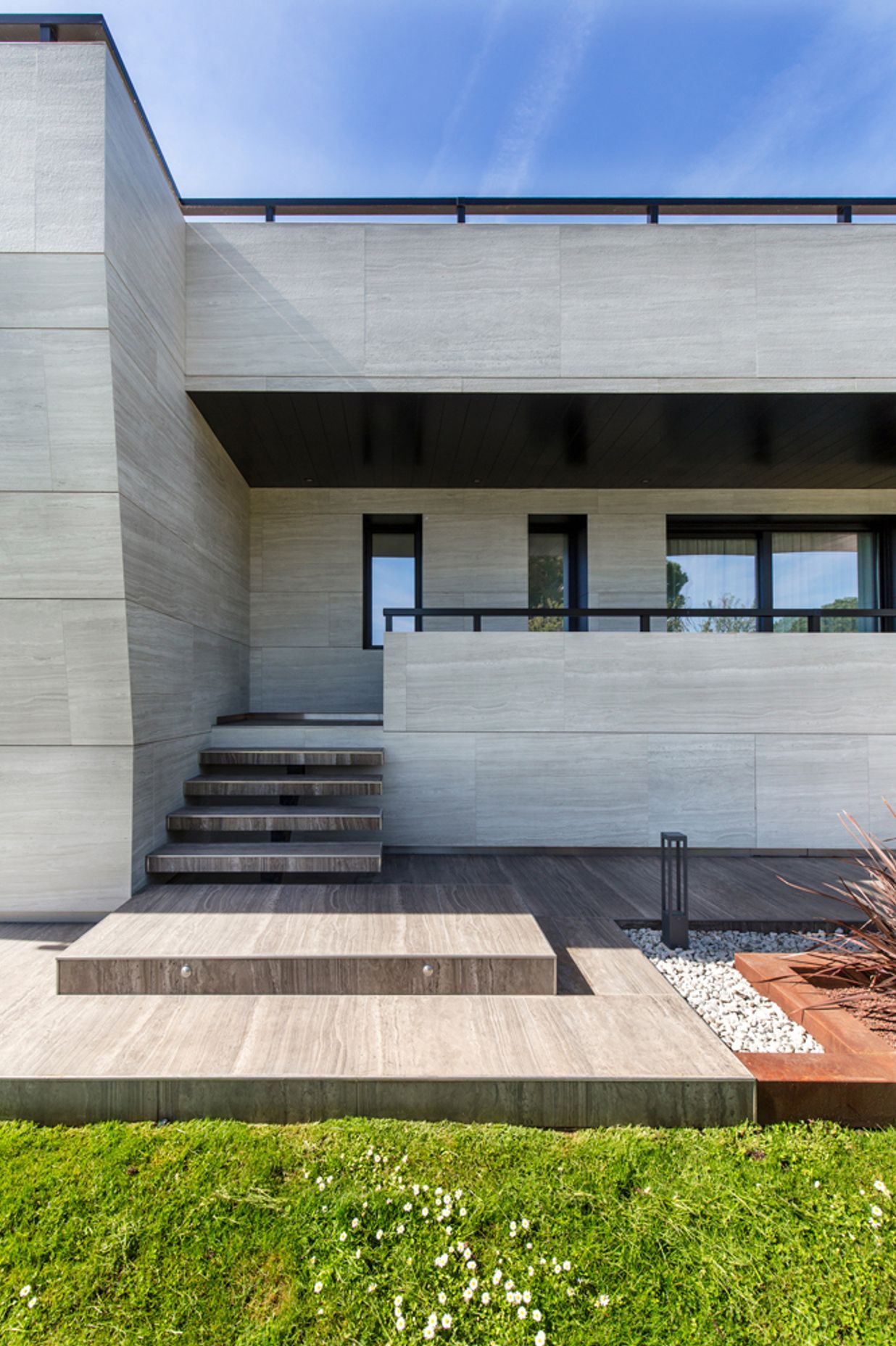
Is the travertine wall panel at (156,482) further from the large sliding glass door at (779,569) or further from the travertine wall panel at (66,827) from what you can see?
the large sliding glass door at (779,569)

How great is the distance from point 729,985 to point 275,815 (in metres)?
2.82

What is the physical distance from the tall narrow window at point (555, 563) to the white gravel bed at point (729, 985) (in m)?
3.55

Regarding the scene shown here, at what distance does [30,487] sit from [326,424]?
222 centimetres

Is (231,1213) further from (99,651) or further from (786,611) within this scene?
(786,611)

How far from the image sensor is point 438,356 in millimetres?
4293

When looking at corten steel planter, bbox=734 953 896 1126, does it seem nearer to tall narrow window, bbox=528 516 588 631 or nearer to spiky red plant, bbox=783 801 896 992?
spiky red plant, bbox=783 801 896 992

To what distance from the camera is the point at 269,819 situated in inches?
155

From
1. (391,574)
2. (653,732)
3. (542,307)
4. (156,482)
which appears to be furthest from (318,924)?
(542,307)

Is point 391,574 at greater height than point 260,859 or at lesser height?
greater

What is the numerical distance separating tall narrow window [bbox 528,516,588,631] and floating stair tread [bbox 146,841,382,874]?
3453 mm

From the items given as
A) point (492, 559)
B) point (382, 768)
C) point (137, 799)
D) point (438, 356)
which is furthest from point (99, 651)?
point (492, 559)

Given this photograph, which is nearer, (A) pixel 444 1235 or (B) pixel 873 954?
(A) pixel 444 1235

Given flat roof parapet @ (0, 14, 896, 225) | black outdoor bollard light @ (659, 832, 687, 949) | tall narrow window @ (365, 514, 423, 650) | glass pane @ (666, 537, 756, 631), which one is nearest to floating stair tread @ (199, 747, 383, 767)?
tall narrow window @ (365, 514, 423, 650)

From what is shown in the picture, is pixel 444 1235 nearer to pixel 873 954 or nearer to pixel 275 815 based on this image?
pixel 873 954
